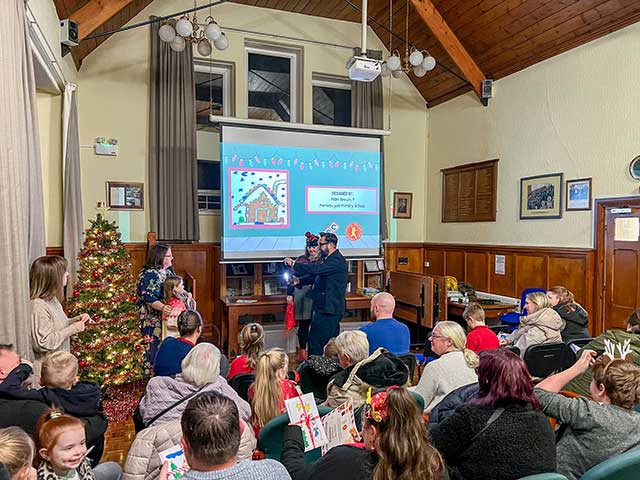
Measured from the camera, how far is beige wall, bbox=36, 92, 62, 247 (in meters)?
4.63

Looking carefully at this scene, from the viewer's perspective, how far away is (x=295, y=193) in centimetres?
609

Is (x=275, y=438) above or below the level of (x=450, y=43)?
below

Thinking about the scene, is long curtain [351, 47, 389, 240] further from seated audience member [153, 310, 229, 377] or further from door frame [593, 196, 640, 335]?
seated audience member [153, 310, 229, 377]

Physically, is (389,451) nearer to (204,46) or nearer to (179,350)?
(179,350)

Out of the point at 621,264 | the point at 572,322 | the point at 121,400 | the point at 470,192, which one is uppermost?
the point at 470,192

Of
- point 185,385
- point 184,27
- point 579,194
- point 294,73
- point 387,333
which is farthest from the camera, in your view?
point 294,73

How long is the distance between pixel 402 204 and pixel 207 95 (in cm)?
352

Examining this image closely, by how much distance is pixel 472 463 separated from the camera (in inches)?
64.2

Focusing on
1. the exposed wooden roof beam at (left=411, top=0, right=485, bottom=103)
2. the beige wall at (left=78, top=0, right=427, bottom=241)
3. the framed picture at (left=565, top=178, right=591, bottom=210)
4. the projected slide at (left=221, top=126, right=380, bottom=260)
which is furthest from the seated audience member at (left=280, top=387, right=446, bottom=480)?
the exposed wooden roof beam at (left=411, top=0, right=485, bottom=103)

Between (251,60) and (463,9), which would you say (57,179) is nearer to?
(251,60)

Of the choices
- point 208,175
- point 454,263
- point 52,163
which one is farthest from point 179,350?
point 454,263

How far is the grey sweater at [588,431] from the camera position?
1.77 metres

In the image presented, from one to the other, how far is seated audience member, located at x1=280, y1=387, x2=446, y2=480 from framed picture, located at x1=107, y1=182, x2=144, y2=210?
5285mm

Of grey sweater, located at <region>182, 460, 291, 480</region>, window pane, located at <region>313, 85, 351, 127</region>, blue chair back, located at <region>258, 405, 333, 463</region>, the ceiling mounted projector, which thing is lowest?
blue chair back, located at <region>258, 405, 333, 463</region>
